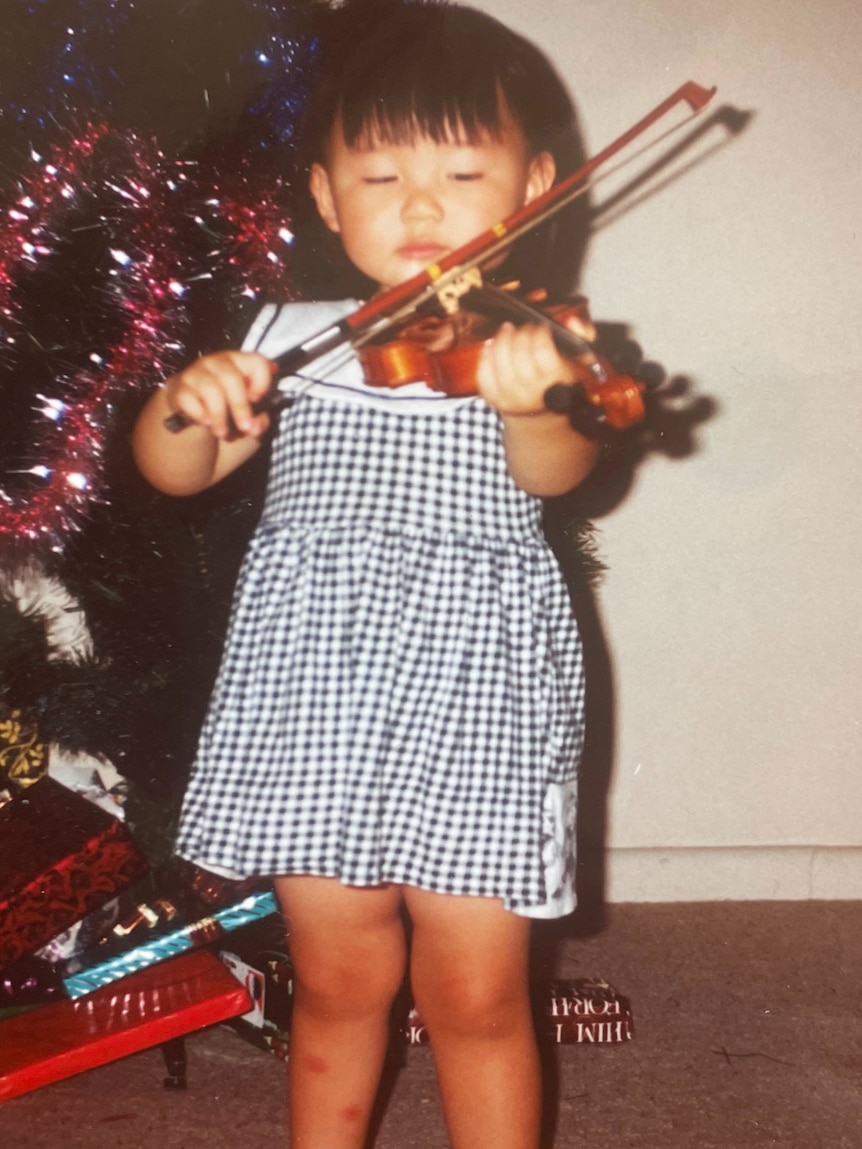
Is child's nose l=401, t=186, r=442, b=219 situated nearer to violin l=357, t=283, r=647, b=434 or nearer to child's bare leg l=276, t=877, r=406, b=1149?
violin l=357, t=283, r=647, b=434

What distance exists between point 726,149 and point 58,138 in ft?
2.43

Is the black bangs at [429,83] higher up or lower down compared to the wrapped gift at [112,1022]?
higher up

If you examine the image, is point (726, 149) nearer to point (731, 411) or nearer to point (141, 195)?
point (731, 411)

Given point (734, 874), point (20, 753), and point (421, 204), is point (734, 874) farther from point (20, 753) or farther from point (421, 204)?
point (421, 204)

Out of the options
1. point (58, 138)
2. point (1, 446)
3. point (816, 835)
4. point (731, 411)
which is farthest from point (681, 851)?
point (58, 138)

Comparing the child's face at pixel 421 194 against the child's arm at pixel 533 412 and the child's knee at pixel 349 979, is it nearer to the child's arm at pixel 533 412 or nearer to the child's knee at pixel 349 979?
the child's arm at pixel 533 412

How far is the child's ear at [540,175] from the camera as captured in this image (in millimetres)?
781

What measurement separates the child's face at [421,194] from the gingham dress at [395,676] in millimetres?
85

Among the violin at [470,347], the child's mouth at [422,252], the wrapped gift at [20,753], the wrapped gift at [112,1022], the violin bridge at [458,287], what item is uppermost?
the child's mouth at [422,252]

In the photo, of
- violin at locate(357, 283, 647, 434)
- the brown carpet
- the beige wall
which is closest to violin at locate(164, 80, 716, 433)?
violin at locate(357, 283, 647, 434)

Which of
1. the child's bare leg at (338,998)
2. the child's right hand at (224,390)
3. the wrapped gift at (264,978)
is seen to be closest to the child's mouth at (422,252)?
the child's right hand at (224,390)

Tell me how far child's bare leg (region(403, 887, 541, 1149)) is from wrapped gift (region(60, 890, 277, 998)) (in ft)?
0.94

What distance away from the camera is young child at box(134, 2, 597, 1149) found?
69cm

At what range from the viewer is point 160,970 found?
39.1 inches
